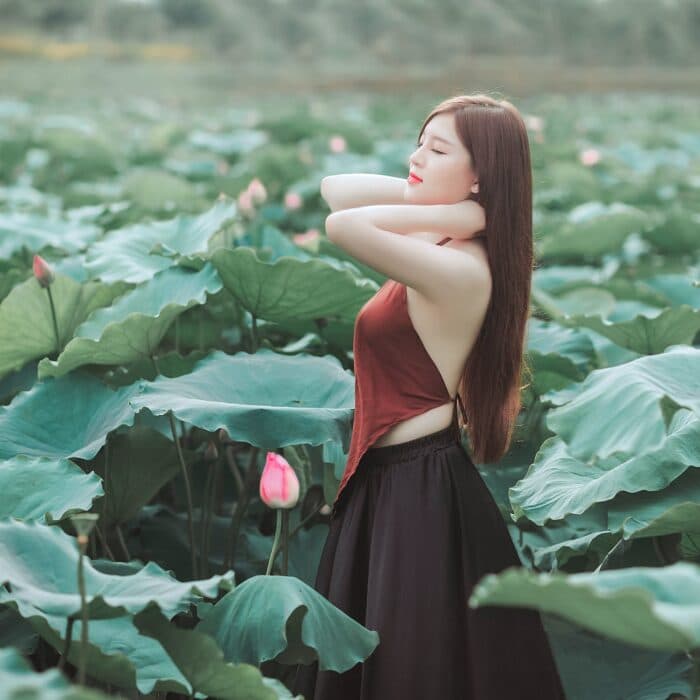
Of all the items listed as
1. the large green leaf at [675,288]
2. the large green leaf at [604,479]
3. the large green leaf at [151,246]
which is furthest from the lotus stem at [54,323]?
the large green leaf at [675,288]

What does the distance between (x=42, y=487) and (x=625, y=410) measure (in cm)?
67

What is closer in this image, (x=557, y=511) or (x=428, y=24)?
(x=557, y=511)

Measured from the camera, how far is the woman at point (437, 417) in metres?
1.22

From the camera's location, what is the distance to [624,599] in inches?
29.3

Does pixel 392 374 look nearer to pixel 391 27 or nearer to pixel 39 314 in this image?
pixel 39 314

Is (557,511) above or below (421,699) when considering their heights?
above

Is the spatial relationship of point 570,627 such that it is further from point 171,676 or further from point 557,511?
point 171,676

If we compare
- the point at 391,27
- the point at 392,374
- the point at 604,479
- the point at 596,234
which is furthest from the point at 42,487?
the point at 391,27

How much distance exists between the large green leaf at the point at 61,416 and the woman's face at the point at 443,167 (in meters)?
0.47

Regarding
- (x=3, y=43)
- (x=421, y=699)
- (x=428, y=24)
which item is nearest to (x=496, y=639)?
(x=421, y=699)

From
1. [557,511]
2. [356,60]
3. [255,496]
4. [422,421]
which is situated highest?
[422,421]

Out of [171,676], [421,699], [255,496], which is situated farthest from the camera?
[255,496]

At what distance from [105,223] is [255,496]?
39.8 inches

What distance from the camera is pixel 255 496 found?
1988 mm
